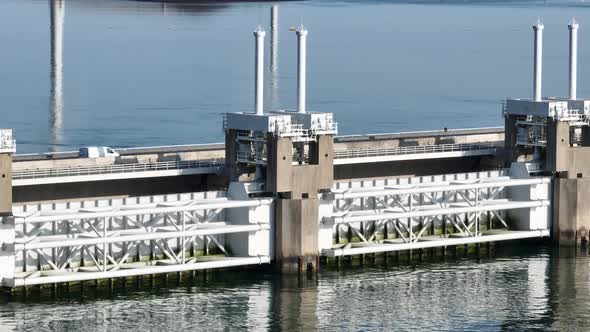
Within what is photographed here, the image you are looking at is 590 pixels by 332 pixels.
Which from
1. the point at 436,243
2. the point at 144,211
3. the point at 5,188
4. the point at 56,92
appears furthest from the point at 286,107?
the point at 5,188

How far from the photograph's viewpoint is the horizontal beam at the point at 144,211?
6059 cm

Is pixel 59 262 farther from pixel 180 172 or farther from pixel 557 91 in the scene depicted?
pixel 557 91

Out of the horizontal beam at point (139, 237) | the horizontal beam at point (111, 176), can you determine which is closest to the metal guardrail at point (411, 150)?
the horizontal beam at point (111, 176)

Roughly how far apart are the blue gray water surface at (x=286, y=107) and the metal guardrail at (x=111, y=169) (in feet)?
17.3

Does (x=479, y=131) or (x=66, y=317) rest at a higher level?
(x=479, y=131)

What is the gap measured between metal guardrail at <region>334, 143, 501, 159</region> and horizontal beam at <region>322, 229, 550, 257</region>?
5.26 metres

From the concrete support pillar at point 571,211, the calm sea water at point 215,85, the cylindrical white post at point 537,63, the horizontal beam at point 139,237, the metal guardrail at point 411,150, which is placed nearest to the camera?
the horizontal beam at point 139,237

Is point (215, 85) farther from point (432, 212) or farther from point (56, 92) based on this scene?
point (432, 212)

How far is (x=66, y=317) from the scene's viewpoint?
59.2m

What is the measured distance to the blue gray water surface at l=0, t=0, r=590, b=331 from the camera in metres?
60.7

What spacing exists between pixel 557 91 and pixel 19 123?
153ft

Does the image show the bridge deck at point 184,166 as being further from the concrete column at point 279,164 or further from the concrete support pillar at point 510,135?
the concrete column at point 279,164

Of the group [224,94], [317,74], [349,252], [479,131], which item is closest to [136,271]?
[349,252]

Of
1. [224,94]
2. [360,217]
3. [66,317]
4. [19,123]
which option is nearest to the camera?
[66,317]
